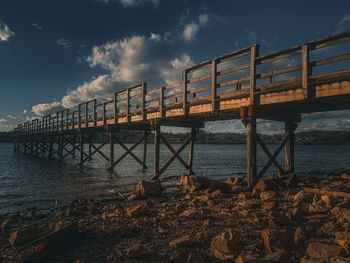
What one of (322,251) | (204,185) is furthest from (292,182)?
(322,251)

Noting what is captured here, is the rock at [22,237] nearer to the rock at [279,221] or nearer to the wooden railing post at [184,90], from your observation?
the rock at [279,221]

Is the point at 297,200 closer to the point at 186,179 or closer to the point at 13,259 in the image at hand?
the point at 186,179

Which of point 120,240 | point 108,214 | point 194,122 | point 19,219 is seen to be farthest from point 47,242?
point 194,122

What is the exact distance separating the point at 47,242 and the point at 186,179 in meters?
7.29

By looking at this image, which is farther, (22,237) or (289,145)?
(289,145)

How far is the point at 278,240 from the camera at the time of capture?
4.00 metres

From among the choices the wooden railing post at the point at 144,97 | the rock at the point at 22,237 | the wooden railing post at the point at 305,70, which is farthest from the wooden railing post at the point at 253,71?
the rock at the point at 22,237

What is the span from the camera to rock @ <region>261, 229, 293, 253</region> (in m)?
3.96

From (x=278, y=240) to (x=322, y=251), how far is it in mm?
682

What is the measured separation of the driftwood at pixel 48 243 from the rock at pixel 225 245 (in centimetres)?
336

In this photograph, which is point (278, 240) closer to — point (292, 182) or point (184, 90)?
point (292, 182)

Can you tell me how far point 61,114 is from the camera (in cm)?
2939

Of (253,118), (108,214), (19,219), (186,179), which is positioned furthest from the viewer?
(186,179)

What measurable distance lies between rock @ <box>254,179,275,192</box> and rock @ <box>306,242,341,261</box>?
16.8 ft
